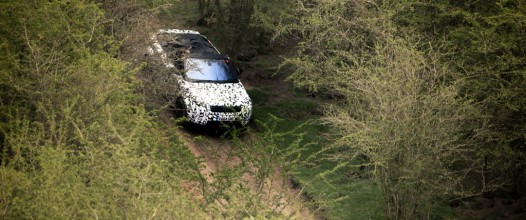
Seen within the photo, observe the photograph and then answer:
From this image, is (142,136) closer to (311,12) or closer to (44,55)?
(44,55)

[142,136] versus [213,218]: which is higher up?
[142,136]

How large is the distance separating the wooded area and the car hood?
6.38 ft

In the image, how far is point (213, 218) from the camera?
8.65 meters

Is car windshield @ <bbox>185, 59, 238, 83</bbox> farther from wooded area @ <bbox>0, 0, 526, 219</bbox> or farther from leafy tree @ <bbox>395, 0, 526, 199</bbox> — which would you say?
leafy tree @ <bbox>395, 0, 526, 199</bbox>

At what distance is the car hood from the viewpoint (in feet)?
51.1

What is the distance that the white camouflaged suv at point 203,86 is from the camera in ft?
49.6

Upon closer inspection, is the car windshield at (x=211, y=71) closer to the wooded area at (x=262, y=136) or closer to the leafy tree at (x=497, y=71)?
the wooded area at (x=262, y=136)

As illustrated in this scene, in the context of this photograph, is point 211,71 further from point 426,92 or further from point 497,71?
point 497,71

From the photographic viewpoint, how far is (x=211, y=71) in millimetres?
16656

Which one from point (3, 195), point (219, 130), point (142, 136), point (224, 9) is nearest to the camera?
point (3, 195)

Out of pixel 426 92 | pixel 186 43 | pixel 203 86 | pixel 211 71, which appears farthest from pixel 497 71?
pixel 186 43

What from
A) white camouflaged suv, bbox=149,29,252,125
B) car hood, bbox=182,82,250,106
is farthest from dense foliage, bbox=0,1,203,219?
car hood, bbox=182,82,250,106

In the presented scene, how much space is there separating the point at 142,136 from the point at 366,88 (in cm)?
492

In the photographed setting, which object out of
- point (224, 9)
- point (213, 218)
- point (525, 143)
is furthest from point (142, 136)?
point (224, 9)
